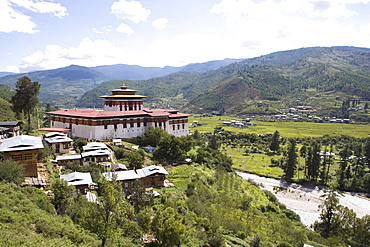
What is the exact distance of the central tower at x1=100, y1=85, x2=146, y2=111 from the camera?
61500mm

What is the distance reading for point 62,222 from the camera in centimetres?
2042

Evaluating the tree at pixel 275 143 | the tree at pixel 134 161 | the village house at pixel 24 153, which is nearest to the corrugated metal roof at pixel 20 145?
the village house at pixel 24 153

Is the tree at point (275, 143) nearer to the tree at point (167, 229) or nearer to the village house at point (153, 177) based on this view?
the village house at point (153, 177)

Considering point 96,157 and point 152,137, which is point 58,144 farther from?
point 152,137

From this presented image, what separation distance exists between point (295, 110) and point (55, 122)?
178 m

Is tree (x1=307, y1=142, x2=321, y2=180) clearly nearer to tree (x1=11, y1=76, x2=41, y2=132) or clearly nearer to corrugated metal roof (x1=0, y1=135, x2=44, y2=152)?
corrugated metal roof (x1=0, y1=135, x2=44, y2=152)

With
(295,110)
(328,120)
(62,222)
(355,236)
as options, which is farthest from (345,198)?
(295,110)

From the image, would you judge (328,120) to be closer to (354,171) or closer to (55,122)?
(354,171)

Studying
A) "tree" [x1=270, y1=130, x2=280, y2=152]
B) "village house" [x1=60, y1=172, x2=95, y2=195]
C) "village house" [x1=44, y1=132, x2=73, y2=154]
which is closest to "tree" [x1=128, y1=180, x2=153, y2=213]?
"village house" [x1=60, y1=172, x2=95, y2=195]

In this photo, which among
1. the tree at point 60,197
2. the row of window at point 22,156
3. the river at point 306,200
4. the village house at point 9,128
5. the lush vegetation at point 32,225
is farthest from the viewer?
the river at point 306,200

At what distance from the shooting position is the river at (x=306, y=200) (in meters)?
52.3

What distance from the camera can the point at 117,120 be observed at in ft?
179

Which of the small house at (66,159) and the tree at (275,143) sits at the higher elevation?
the small house at (66,159)

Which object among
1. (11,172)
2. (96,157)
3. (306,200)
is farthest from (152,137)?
(306,200)
